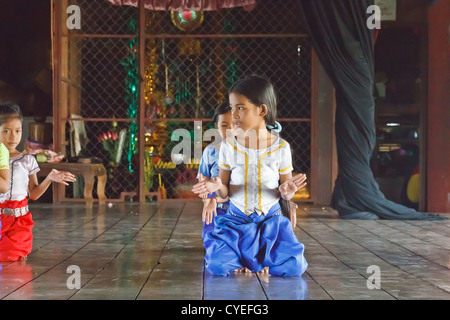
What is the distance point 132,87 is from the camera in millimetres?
7727

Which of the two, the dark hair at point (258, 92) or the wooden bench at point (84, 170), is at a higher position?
the dark hair at point (258, 92)

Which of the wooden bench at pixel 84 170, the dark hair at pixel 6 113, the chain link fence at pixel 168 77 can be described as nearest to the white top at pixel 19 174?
the dark hair at pixel 6 113

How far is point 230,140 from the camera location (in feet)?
10.8

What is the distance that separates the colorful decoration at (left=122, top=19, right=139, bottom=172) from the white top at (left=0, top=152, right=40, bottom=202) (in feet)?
12.9

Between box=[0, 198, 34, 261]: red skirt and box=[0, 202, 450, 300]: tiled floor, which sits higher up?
box=[0, 198, 34, 261]: red skirt

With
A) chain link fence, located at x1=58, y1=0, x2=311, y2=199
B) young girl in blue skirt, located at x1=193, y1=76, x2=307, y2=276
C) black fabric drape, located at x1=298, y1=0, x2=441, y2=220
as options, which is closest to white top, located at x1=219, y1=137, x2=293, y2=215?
young girl in blue skirt, located at x1=193, y1=76, x2=307, y2=276

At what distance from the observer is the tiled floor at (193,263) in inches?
109

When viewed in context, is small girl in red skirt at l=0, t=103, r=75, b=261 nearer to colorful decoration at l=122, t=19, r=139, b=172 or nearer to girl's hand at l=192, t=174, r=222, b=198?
girl's hand at l=192, t=174, r=222, b=198

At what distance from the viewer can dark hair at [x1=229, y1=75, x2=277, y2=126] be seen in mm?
3197

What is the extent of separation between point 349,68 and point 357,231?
5.42 feet

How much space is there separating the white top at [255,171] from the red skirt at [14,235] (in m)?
1.19

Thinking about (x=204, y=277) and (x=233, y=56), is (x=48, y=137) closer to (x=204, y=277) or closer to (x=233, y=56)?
(x=233, y=56)

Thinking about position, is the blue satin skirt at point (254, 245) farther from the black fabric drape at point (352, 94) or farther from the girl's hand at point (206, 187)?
the black fabric drape at point (352, 94)
